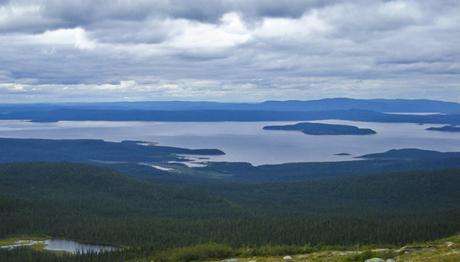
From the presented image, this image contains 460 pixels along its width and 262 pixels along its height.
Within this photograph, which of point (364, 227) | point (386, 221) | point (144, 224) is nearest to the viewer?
point (364, 227)

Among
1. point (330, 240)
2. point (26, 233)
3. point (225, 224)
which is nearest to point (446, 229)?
point (330, 240)

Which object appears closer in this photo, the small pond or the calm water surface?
the calm water surface

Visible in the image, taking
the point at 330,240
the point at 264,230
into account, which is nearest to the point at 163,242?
the point at 264,230

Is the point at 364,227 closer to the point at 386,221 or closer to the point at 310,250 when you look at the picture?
the point at 386,221

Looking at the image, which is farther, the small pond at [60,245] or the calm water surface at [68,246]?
the small pond at [60,245]

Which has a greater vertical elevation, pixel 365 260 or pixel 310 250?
pixel 365 260

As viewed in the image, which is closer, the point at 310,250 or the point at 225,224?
the point at 310,250

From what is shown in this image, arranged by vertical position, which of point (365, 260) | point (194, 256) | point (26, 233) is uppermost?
point (365, 260)

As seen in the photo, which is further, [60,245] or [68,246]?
[60,245]

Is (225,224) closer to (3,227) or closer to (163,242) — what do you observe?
(163,242)

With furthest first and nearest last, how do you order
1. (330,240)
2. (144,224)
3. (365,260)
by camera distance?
(144,224) < (330,240) < (365,260)
